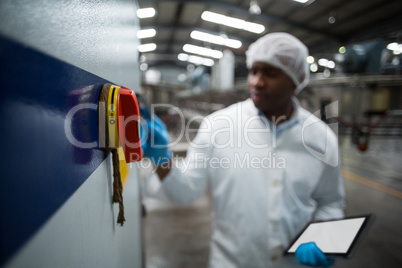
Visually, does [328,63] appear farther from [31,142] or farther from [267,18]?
[31,142]

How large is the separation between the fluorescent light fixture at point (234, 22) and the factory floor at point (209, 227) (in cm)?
96

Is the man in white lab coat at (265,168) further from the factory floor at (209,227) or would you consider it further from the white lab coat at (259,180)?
the factory floor at (209,227)

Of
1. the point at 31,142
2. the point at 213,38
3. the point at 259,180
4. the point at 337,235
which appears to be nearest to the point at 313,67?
the point at 213,38

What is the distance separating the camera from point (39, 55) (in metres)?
0.15

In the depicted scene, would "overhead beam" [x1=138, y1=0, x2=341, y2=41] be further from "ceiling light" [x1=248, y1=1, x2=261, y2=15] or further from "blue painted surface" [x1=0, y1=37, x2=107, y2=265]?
"blue painted surface" [x1=0, y1=37, x2=107, y2=265]

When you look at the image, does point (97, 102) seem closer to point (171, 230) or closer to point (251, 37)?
point (251, 37)

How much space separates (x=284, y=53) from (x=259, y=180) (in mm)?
623

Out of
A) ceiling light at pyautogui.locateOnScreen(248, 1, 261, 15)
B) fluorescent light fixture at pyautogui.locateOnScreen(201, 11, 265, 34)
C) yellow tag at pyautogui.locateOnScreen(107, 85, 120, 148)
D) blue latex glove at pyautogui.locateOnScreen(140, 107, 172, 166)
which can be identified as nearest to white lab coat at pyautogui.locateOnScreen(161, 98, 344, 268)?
blue latex glove at pyautogui.locateOnScreen(140, 107, 172, 166)

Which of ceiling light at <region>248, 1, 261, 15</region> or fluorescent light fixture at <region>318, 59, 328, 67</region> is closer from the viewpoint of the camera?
ceiling light at <region>248, 1, 261, 15</region>

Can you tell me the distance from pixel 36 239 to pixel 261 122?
41.6 inches

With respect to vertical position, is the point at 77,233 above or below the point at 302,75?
below

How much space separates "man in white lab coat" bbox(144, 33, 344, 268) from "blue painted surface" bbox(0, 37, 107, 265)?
27.9 inches

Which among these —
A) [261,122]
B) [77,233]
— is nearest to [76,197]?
[77,233]

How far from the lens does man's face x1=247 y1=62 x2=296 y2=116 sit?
1023 mm
